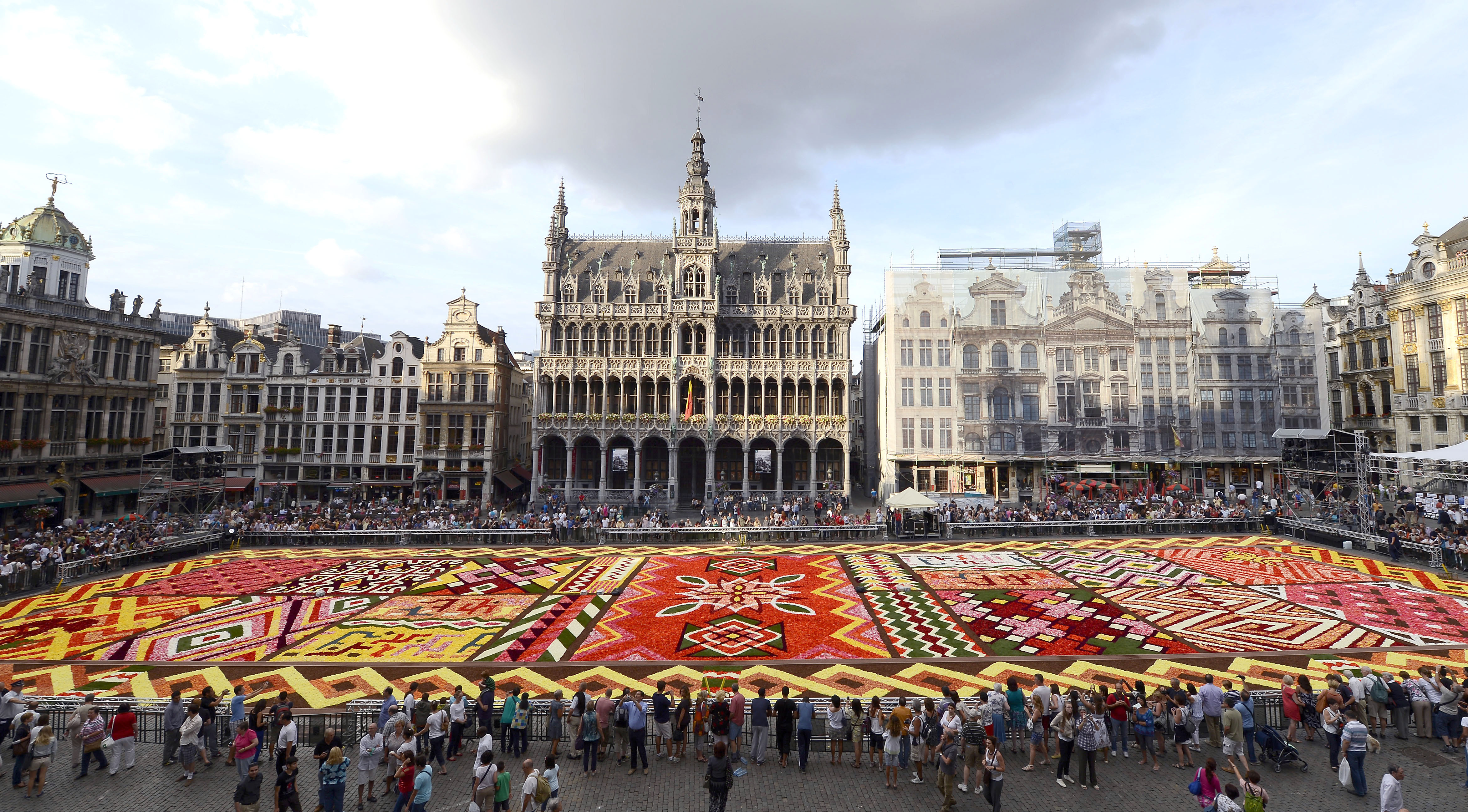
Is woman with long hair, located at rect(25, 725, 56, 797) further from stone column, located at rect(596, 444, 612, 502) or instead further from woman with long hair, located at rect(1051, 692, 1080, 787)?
stone column, located at rect(596, 444, 612, 502)

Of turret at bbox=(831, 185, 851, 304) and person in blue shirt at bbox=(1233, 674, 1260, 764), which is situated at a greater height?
turret at bbox=(831, 185, 851, 304)

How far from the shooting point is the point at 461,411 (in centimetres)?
4891

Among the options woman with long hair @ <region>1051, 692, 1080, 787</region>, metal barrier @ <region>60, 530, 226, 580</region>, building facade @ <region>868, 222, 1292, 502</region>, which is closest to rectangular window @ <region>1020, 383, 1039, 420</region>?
building facade @ <region>868, 222, 1292, 502</region>

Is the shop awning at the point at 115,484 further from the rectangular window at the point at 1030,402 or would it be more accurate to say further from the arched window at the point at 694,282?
the rectangular window at the point at 1030,402

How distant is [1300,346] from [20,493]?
8651cm

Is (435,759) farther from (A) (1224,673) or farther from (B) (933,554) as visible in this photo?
(B) (933,554)

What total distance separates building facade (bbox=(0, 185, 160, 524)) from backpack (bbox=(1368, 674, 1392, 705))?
56.3m

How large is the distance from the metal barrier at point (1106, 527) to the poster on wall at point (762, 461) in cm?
1805

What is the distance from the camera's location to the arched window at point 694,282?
169 feet

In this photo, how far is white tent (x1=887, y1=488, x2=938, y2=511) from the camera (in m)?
33.8

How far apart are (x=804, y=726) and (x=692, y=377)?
40469 millimetres

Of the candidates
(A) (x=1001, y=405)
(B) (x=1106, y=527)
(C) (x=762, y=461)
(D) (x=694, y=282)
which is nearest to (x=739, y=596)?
(B) (x=1106, y=527)

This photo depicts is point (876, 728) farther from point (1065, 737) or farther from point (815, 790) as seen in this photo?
point (1065, 737)

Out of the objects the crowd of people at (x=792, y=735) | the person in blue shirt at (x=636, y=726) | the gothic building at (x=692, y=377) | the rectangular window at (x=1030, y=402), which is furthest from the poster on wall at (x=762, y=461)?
the person in blue shirt at (x=636, y=726)
